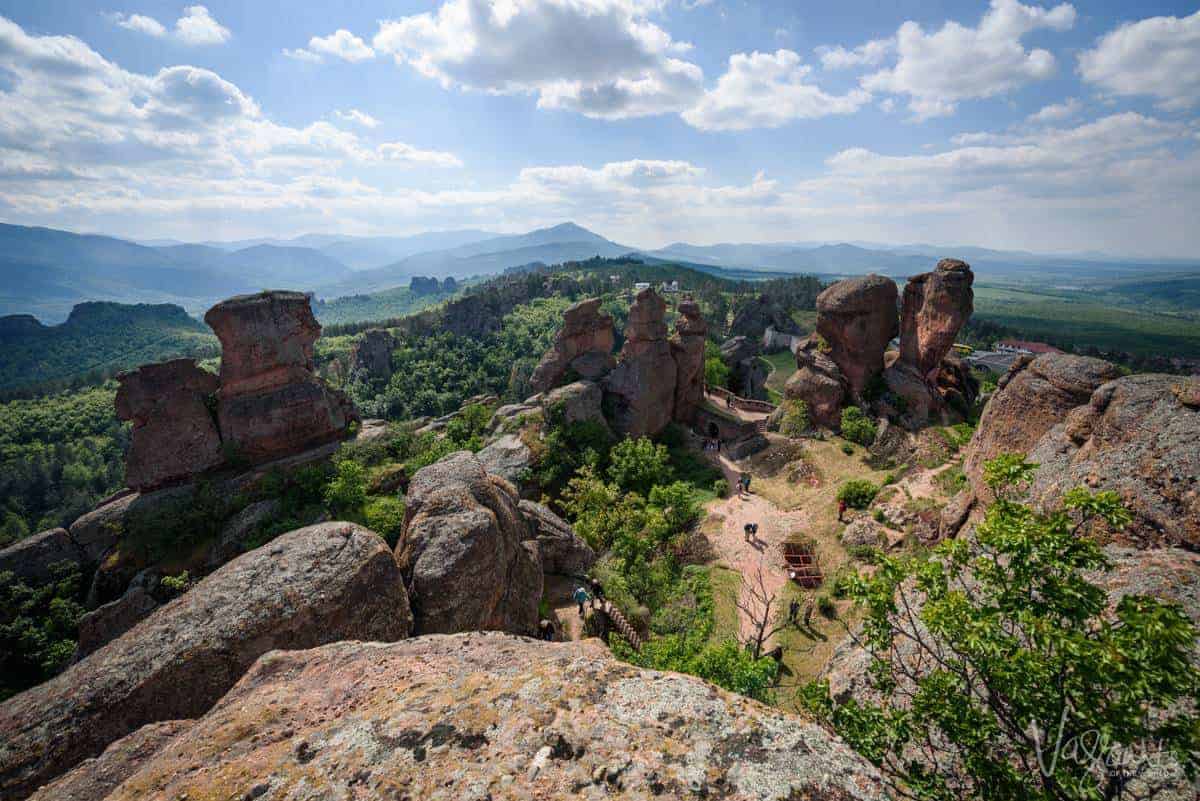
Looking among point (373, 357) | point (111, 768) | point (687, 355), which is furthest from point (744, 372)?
point (373, 357)

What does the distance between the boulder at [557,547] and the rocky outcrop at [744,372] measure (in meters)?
38.1

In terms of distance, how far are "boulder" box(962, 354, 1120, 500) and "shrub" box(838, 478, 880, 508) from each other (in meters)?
6.01

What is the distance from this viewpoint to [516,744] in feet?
14.2

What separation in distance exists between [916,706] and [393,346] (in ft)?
339

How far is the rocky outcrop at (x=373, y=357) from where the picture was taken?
90.9 m

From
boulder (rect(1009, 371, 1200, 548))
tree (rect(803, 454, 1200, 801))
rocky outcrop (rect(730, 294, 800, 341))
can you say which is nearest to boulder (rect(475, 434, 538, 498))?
boulder (rect(1009, 371, 1200, 548))

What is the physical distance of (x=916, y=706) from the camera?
4980 millimetres

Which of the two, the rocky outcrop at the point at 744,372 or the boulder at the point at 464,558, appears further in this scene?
the rocky outcrop at the point at 744,372

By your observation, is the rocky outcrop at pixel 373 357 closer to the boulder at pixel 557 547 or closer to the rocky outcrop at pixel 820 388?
the rocky outcrop at pixel 820 388

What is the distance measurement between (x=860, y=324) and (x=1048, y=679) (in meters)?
36.0

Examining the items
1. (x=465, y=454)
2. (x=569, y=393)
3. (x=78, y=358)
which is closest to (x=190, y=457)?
(x=465, y=454)

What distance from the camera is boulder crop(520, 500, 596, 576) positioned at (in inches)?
812

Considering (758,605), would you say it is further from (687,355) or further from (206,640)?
(687,355)

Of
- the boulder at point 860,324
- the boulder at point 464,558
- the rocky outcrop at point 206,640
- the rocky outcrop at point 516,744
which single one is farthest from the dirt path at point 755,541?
the rocky outcrop at point 516,744
